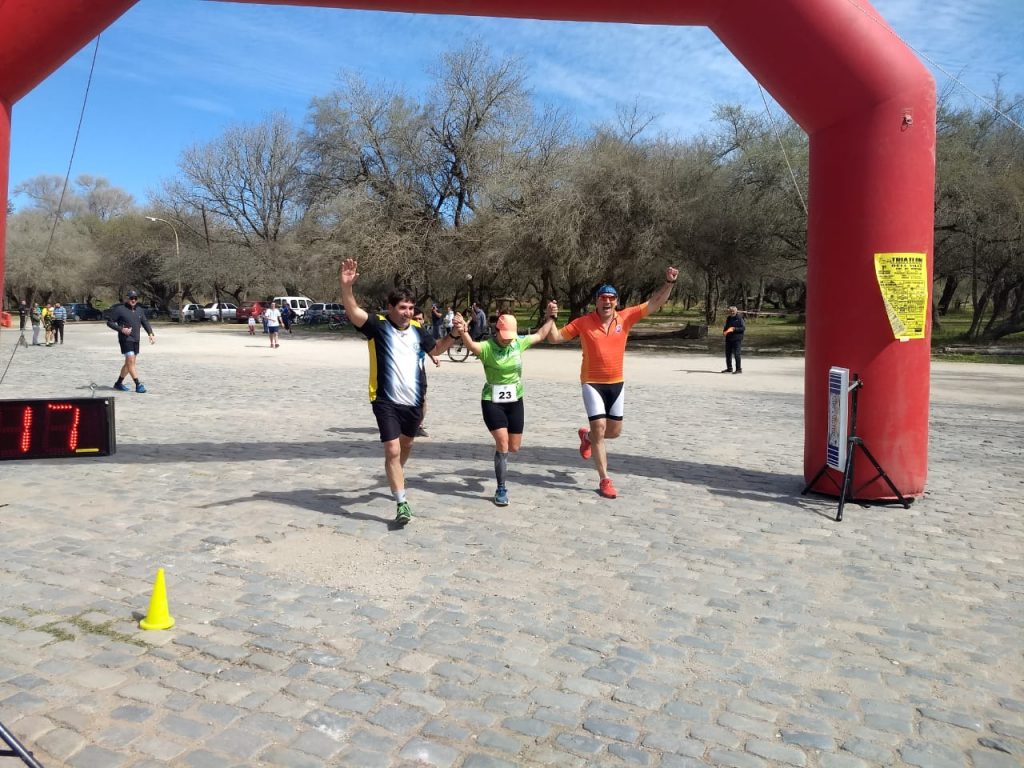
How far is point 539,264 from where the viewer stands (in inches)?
1302

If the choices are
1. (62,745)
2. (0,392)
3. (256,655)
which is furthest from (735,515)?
(0,392)

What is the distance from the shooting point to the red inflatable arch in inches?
269

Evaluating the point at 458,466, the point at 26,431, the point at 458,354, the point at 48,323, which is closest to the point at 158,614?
the point at 26,431

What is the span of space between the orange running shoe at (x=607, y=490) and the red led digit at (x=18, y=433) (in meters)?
4.43

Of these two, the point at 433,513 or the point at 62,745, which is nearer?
the point at 62,745

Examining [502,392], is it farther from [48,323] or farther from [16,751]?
[48,323]

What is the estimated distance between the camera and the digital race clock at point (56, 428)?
502cm

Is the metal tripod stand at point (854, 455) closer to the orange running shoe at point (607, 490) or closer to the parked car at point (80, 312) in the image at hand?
the orange running shoe at point (607, 490)

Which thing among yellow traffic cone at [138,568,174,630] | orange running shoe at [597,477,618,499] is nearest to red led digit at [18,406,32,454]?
yellow traffic cone at [138,568,174,630]

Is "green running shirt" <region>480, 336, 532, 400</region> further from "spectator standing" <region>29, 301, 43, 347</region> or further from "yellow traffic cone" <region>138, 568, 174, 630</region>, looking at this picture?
"spectator standing" <region>29, 301, 43, 347</region>

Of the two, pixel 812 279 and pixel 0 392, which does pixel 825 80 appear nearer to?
pixel 812 279

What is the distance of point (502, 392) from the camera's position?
7.11m

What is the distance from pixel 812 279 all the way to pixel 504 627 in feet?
15.2

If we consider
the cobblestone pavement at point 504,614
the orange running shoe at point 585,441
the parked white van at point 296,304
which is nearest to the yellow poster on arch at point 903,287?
the cobblestone pavement at point 504,614
